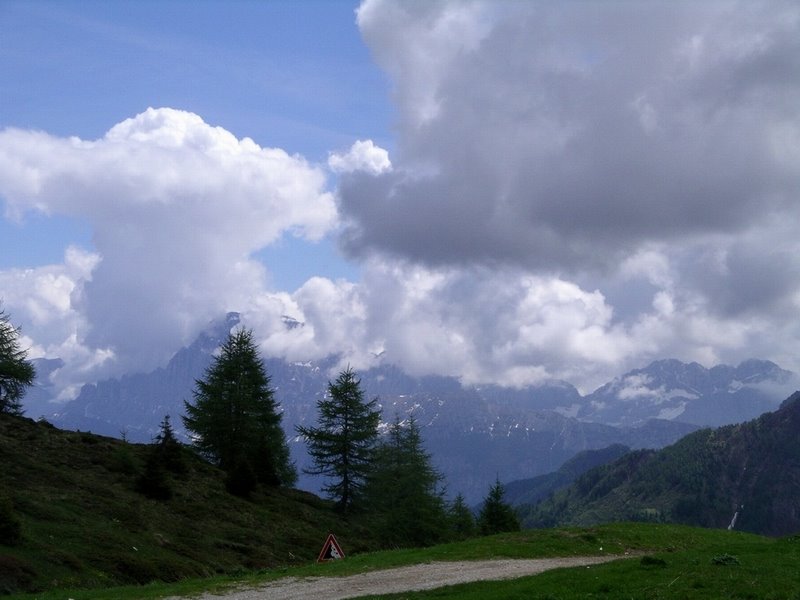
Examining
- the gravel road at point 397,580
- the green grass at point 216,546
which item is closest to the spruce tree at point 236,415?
the green grass at point 216,546

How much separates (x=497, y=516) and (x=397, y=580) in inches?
1410

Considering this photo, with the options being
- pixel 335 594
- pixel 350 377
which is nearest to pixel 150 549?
pixel 335 594

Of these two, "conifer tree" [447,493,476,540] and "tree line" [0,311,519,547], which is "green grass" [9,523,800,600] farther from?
"conifer tree" [447,493,476,540]

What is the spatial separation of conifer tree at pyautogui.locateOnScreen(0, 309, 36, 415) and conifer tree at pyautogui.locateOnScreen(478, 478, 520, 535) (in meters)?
41.4

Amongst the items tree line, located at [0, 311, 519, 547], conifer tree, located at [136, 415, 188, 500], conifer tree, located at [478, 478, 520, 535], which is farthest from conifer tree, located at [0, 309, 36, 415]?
conifer tree, located at [478, 478, 520, 535]

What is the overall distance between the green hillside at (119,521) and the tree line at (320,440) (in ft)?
15.8

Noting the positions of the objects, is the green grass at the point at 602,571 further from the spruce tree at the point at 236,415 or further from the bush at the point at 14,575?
the spruce tree at the point at 236,415

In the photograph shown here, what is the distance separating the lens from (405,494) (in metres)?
55.0

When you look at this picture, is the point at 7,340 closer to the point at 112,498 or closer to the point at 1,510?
the point at 112,498

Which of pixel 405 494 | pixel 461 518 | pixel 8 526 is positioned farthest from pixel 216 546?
pixel 461 518

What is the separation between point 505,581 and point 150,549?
20.3 m

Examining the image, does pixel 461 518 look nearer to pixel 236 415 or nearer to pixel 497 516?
pixel 497 516

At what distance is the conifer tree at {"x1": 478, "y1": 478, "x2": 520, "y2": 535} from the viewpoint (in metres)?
57.9

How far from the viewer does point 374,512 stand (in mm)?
67375
